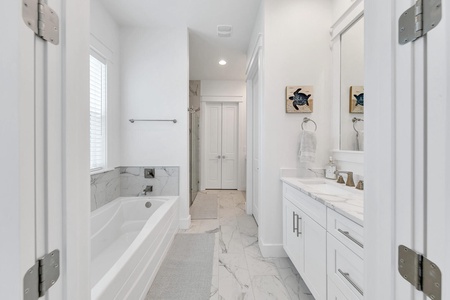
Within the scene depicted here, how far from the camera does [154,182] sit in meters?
2.95

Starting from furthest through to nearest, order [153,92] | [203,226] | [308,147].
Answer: [203,226], [153,92], [308,147]

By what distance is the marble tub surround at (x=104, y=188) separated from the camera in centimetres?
233

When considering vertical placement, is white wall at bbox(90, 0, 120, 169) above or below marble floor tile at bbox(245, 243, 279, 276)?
above

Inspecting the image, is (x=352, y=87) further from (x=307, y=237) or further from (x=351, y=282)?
(x=351, y=282)

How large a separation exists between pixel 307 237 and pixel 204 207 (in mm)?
2538

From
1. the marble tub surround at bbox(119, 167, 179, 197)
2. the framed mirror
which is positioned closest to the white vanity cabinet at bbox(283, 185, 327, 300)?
the framed mirror

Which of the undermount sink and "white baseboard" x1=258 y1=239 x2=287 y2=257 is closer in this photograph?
the undermount sink

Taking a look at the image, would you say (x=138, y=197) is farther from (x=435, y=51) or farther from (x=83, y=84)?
(x=435, y=51)

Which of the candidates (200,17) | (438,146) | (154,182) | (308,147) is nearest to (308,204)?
(308,147)

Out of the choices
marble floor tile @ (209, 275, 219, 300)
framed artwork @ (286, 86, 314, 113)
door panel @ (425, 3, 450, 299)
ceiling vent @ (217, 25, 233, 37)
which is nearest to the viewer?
door panel @ (425, 3, 450, 299)

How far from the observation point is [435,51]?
1.39 ft

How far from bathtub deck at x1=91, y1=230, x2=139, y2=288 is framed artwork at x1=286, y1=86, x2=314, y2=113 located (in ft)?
7.66

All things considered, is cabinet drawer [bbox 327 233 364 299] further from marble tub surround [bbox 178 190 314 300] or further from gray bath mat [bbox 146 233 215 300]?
gray bath mat [bbox 146 233 215 300]

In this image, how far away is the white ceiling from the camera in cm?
243
